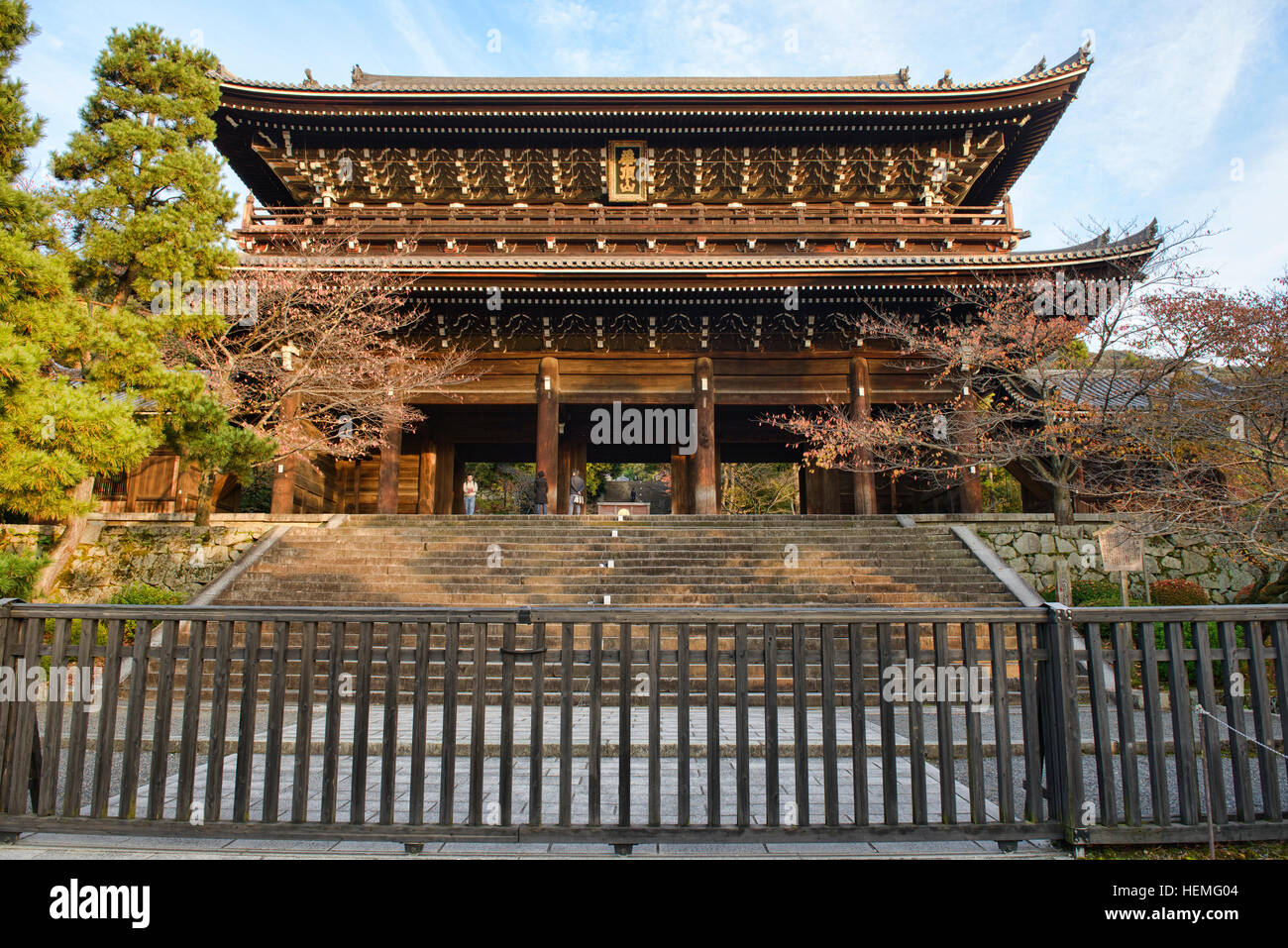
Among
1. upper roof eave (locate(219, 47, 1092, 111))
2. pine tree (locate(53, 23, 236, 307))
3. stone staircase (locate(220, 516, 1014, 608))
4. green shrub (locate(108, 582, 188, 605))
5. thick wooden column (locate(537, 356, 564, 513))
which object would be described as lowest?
green shrub (locate(108, 582, 188, 605))

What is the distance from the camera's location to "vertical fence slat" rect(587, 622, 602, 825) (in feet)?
9.11

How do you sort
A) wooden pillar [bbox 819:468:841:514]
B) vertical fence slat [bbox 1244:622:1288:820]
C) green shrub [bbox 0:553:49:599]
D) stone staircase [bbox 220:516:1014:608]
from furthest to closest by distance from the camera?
wooden pillar [bbox 819:468:841:514], stone staircase [bbox 220:516:1014:608], green shrub [bbox 0:553:49:599], vertical fence slat [bbox 1244:622:1288:820]

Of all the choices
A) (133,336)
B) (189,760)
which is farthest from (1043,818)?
(133,336)

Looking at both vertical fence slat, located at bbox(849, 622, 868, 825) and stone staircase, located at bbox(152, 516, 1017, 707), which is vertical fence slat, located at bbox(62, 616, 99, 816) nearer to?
vertical fence slat, located at bbox(849, 622, 868, 825)

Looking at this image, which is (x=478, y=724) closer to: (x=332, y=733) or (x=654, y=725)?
(x=332, y=733)

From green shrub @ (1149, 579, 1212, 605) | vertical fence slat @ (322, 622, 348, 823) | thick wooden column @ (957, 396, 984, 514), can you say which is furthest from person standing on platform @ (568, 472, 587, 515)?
vertical fence slat @ (322, 622, 348, 823)

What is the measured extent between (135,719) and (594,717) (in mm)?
2110

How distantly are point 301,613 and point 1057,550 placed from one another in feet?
38.1

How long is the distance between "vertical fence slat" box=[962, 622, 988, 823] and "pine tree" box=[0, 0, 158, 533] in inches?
354

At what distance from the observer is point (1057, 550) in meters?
10.9

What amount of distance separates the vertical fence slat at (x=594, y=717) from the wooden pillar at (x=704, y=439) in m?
10.0

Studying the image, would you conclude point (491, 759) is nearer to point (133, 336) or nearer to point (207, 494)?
point (133, 336)

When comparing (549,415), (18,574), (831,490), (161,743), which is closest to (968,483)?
(831,490)

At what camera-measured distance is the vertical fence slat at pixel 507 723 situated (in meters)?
2.77
